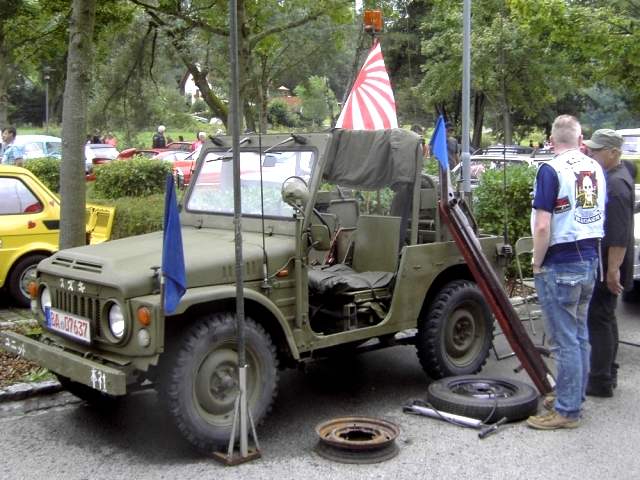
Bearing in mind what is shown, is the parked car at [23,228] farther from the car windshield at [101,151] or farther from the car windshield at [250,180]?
the car windshield at [101,151]

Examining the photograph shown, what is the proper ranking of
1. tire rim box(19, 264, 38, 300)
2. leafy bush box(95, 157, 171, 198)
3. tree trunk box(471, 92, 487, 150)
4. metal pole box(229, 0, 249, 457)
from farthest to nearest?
tree trunk box(471, 92, 487, 150), leafy bush box(95, 157, 171, 198), tire rim box(19, 264, 38, 300), metal pole box(229, 0, 249, 457)

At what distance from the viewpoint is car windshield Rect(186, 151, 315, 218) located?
6.17 meters

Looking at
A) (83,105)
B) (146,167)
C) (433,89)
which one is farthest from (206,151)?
(433,89)

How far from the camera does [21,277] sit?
9336mm

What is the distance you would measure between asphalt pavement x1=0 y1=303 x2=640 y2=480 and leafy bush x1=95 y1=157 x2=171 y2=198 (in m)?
9.04

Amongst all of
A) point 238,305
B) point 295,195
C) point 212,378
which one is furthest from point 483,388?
point 238,305

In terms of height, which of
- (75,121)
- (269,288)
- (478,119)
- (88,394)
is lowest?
→ (88,394)

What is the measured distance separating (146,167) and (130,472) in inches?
425

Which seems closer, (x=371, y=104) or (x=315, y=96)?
(x=371, y=104)

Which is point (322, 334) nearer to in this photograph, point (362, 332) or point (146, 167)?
point (362, 332)

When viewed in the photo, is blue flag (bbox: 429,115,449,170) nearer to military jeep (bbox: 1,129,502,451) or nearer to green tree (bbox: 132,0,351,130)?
military jeep (bbox: 1,129,502,451)

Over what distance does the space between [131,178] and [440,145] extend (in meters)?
9.81

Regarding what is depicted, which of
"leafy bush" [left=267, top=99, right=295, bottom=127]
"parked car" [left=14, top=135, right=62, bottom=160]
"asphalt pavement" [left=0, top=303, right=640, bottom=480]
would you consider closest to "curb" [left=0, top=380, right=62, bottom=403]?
"asphalt pavement" [left=0, top=303, right=640, bottom=480]

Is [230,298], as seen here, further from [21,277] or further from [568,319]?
[21,277]
